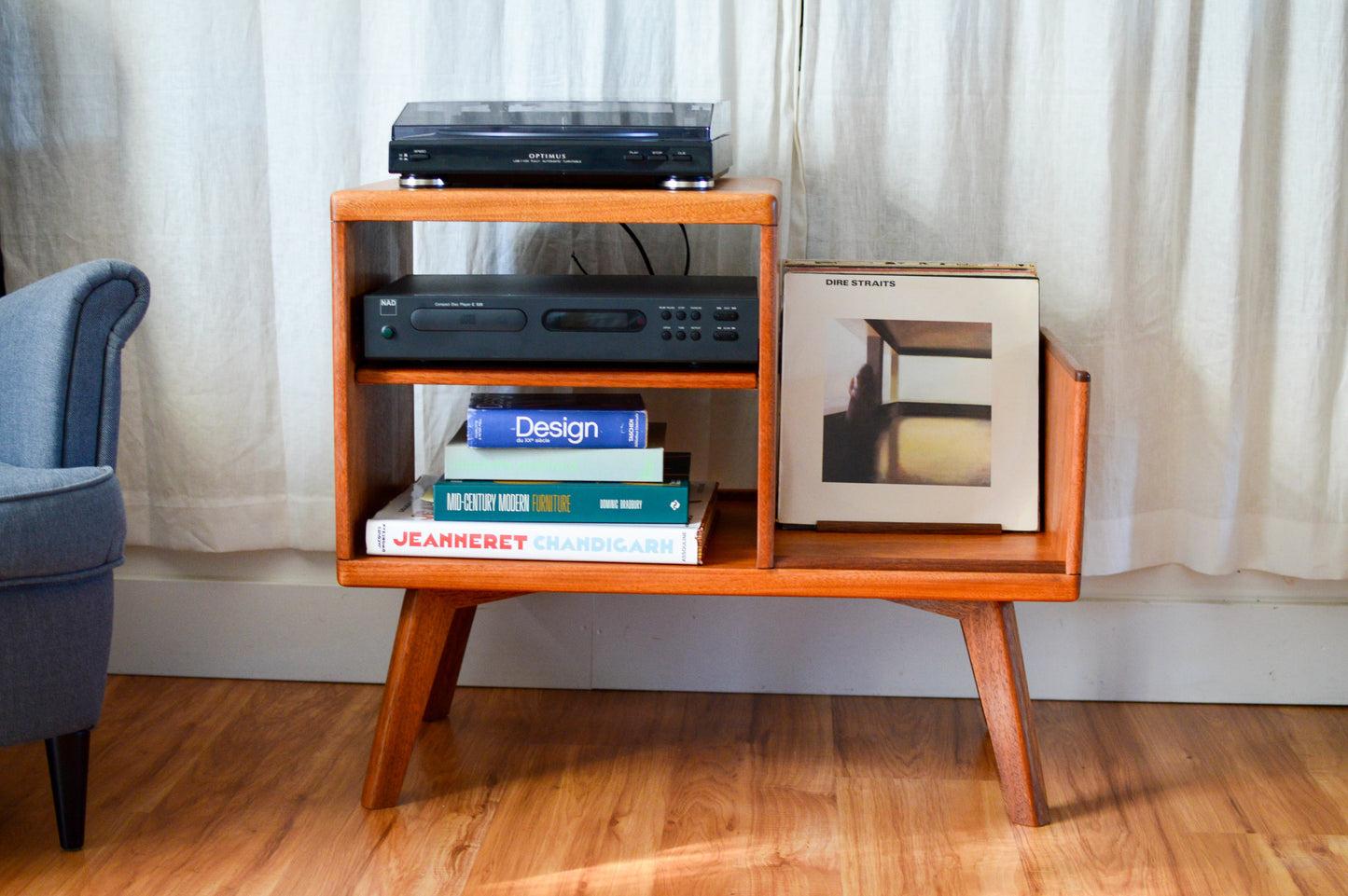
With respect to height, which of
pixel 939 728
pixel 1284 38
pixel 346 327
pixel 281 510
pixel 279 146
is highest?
pixel 1284 38

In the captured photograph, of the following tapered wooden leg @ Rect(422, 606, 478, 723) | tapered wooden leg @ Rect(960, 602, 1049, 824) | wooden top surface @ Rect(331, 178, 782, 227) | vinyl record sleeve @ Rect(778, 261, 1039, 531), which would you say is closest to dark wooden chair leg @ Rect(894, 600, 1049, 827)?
tapered wooden leg @ Rect(960, 602, 1049, 824)

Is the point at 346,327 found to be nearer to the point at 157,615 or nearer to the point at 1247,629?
the point at 157,615

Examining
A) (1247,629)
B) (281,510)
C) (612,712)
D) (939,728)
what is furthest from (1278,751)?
(281,510)

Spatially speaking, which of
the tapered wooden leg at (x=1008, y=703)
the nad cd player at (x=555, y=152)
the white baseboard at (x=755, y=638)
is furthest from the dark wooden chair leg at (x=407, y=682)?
the tapered wooden leg at (x=1008, y=703)

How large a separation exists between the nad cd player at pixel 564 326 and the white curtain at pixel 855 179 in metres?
0.37

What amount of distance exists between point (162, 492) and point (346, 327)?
610 millimetres

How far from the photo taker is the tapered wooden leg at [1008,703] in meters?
1.29

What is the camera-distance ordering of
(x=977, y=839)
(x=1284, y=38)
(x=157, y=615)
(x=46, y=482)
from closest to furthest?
(x=46, y=482)
(x=977, y=839)
(x=1284, y=38)
(x=157, y=615)

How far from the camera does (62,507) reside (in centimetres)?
113

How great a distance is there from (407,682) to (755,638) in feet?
1.80

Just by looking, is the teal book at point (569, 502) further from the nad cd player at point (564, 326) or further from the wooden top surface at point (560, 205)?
the wooden top surface at point (560, 205)

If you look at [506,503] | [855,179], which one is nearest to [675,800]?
[506,503]

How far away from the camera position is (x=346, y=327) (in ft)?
3.94

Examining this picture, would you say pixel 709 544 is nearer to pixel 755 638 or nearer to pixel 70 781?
pixel 755 638
